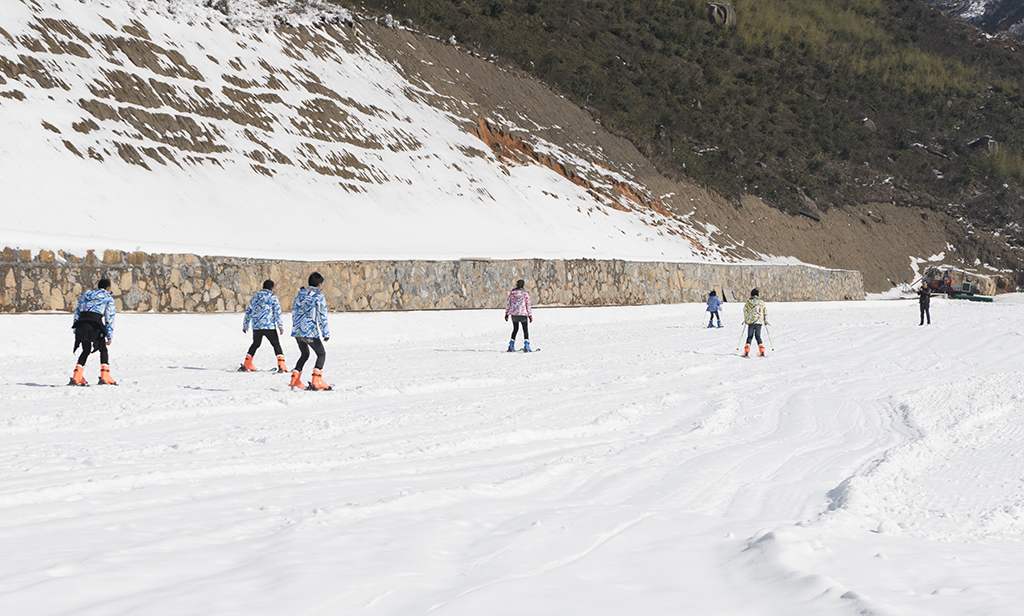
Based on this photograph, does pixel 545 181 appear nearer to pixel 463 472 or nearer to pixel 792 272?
pixel 792 272

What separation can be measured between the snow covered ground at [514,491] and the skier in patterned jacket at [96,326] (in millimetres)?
675

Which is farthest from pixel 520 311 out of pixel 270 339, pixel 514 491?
pixel 514 491

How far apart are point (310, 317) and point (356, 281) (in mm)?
11525

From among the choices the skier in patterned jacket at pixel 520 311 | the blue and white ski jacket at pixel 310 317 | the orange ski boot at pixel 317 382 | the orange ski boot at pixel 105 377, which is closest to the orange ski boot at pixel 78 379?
the orange ski boot at pixel 105 377

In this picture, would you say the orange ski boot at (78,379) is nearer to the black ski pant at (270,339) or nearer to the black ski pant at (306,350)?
the black ski pant at (270,339)

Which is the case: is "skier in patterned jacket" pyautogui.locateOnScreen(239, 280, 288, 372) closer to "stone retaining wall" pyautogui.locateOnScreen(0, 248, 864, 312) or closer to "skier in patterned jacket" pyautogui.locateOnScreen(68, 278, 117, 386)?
"skier in patterned jacket" pyautogui.locateOnScreen(68, 278, 117, 386)

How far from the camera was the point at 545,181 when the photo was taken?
3978cm

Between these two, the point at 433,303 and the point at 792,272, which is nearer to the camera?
the point at 433,303

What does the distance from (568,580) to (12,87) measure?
87.7 feet

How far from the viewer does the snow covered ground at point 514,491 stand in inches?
152

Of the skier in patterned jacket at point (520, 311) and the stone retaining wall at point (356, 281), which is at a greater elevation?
the stone retaining wall at point (356, 281)

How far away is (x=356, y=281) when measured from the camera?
23.9 meters

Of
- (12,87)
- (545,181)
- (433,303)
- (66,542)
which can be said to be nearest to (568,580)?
(66,542)

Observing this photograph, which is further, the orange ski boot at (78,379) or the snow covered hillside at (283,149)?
the snow covered hillside at (283,149)
